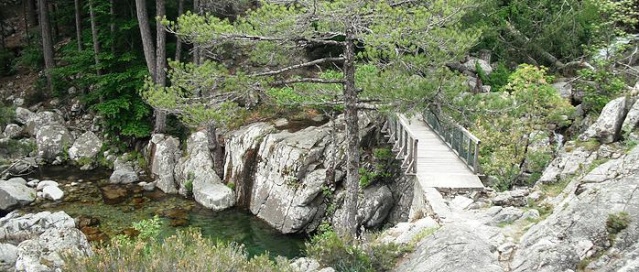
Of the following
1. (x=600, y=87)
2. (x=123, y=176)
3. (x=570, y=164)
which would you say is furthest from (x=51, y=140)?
(x=600, y=87)

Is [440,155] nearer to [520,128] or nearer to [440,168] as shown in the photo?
[440,168]

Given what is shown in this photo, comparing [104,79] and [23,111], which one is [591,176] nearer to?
[104,79]

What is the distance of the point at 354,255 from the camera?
21.4ft

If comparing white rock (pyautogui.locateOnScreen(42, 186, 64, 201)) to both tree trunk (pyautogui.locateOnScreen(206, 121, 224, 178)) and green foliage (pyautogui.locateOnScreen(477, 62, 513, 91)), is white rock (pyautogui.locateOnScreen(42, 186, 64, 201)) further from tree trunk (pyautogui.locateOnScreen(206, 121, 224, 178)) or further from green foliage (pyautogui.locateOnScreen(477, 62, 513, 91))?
green foliage (pyautogui.locateOnScreen(477, 62, 513, 91))

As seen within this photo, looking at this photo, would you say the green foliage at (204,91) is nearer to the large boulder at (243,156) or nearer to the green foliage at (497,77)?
the large boulder at (243,156)

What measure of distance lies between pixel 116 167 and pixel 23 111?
22.0 ft

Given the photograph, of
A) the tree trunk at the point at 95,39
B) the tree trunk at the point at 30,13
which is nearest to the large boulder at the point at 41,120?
the tree trunk at the point at 95,39

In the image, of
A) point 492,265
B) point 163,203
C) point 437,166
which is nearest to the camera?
point 492,265

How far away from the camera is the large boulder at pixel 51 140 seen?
18656mm

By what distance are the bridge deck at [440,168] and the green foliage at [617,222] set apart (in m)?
4.06

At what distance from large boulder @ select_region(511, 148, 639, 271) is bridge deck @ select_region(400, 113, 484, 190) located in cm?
340

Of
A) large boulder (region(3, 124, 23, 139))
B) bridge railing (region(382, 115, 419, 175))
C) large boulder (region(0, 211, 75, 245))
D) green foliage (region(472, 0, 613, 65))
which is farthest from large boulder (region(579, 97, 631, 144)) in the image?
large boulder (region(3, 124, 23, 139))

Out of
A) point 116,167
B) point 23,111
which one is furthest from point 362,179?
point 23,111

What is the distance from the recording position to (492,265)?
229 inches
